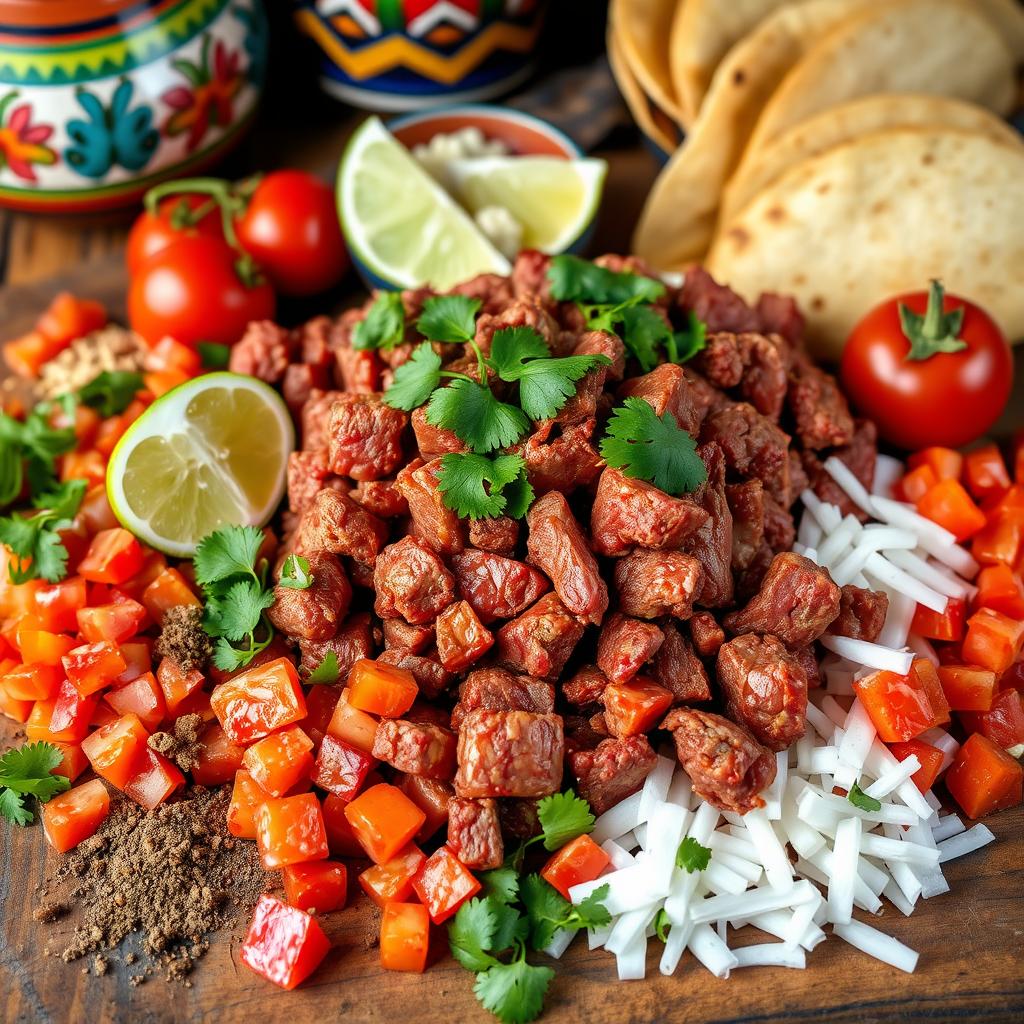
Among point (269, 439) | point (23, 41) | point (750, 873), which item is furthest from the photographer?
point (23, 41)

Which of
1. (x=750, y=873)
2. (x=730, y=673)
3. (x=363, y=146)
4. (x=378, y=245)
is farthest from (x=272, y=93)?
(x=750, y=873)

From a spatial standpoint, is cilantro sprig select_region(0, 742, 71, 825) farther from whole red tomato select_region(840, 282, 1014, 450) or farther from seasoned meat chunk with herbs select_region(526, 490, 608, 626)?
whole red tomato select_region(840, 282, 1014, 450)

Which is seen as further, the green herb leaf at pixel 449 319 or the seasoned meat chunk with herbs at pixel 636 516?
the green herb leaf at pixel 449 319

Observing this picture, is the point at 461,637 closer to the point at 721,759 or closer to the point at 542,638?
the point at 542,638

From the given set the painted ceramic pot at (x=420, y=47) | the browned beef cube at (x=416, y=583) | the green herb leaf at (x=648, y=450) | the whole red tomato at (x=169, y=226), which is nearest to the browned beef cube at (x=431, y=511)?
the browned beef cube at (x=416, y=583)

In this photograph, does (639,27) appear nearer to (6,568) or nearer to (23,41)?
(23,41)

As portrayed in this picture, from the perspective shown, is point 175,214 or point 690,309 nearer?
point 690,309

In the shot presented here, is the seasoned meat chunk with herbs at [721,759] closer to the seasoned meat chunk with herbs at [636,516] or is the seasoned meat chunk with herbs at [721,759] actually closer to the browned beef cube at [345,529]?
the seasoned meat chunk with herbs at [636,516]
